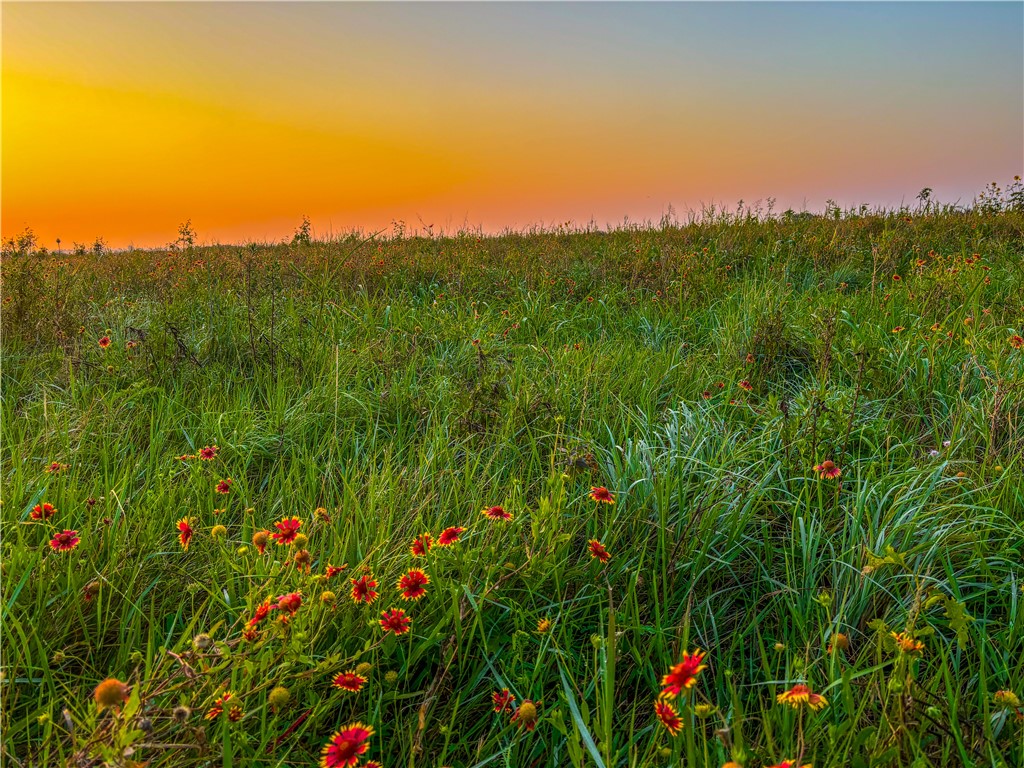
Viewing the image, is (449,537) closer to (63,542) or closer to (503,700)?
(503,700)

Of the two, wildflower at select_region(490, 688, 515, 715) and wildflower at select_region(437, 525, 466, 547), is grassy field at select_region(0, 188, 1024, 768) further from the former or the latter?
wildflower at select_region(437, 525, 466, 547)

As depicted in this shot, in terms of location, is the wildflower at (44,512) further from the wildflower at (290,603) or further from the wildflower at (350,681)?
the wildflower at (350,681)

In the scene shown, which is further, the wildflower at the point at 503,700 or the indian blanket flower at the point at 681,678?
the wildflower at the point at 503,700

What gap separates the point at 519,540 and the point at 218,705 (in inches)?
36.5

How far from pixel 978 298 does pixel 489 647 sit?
4.63m

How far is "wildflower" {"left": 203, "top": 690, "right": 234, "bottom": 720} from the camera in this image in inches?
44.5

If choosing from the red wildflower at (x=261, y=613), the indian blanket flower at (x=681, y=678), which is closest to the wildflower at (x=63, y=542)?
the red wildflower at (x=261, y=613)

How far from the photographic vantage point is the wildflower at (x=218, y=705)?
1.13 meters

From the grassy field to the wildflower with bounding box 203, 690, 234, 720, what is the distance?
0.01 meters

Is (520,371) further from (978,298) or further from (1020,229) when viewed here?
(1020,229)

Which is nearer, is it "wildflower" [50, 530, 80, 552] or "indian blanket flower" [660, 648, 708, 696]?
"indian blanket flower" [660, 648, 708, 696]

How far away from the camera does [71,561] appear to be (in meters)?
1.65

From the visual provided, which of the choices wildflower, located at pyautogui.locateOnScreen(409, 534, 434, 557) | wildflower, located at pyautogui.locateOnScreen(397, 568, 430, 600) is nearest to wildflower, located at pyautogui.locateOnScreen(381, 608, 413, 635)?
wildflower, located at pyautogui.locateOnScreen(397, 568, 430, 600)

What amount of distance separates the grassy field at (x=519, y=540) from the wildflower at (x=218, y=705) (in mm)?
14
